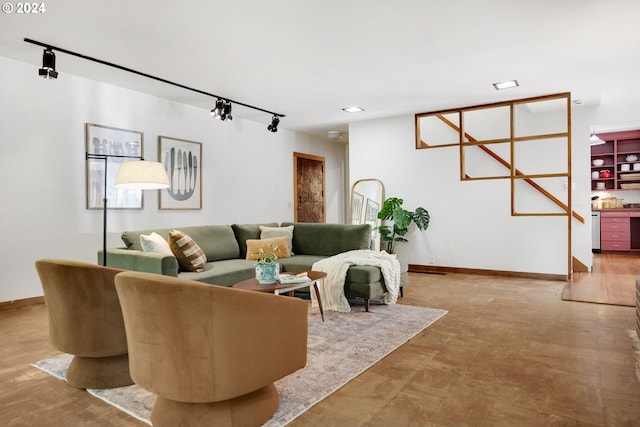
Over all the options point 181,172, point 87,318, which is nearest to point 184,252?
point 87,318

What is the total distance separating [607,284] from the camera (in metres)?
5.21

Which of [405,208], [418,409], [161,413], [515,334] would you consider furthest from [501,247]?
[161,413]

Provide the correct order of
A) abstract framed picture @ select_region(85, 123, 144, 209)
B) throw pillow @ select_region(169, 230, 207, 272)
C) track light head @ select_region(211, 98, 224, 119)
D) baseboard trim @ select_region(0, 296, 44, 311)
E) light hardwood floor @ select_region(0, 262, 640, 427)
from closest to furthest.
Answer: light hardwood floor @ select_region(0, 262, 640, 427) → throw pillow @ select_region(169, 230, 207, 272) → baseboard trim @ select_region(0, 296, 44, 311) → abstract framed picture @ select_region(85, 123, 144, 209) → track light head @ select_region(211, 98, 224, 119)

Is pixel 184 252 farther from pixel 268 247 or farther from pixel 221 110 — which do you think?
pixel 221 110

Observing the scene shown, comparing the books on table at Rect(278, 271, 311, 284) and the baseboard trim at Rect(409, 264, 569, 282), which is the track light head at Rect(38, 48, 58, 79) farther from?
the baseboard trim at Rect(409, 264, 569, 282)

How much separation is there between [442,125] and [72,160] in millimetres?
5267

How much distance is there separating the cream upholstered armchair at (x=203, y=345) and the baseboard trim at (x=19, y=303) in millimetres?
3257

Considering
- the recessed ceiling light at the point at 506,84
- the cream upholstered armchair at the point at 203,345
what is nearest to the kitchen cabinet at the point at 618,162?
the recessed ceiling light at the point at 506,84

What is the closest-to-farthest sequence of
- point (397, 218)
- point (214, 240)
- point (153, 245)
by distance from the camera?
point (153, 245), point (214, 240), point (397, 218)

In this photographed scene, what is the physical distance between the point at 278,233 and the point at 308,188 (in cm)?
333

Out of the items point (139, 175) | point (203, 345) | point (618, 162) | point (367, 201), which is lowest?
point (203, 345)

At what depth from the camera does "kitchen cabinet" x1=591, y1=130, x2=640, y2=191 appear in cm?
848

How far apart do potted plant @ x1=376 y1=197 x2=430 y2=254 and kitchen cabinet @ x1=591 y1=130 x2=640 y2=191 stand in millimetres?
4957

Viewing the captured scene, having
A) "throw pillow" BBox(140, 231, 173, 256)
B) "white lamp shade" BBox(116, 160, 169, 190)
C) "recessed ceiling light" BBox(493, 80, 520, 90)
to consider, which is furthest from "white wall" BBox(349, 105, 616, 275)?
"white lamp shade" BBox(116, 160, 169, 190)
